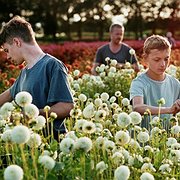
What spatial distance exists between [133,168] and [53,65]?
49.7 inches

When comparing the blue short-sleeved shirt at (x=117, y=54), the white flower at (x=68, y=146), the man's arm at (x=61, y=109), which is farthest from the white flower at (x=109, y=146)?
the blue short-sleeved shirt at (x=117, y=54)

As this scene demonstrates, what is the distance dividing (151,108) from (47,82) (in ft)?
2.37

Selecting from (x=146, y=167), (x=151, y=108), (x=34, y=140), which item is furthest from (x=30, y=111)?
(x=151, y=108)

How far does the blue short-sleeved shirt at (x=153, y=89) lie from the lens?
408cm

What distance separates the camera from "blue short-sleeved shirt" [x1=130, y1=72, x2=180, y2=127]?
13.4ft

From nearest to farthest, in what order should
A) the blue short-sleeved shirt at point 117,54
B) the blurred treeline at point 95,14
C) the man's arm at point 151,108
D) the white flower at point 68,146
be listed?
the white flower at point 68,146, the man's arm at point 151,108, the blue short-sleeved shirt at point 117,54, the blurred treeline at point 95,14

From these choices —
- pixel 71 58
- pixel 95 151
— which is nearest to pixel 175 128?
pixel 95 151

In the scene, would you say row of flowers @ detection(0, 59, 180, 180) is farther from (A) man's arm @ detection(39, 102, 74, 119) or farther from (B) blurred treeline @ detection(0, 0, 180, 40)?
(B) blurred treeline @ detection(0, 0, 180, 40)

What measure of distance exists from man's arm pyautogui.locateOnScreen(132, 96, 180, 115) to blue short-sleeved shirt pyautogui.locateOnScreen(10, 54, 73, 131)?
502mm

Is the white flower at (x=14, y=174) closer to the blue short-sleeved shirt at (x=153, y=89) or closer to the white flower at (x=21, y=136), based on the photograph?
the white flower at (x=21, y=136)

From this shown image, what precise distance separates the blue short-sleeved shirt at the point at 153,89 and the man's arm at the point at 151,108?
0.22 feet

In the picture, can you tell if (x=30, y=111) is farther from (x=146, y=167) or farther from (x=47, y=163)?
(x=146, y=167)

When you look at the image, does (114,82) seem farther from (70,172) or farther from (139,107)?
(70,172)

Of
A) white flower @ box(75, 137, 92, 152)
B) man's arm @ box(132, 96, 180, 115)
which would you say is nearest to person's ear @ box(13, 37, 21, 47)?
man's arm @ box(132, 96, 180, 115)
